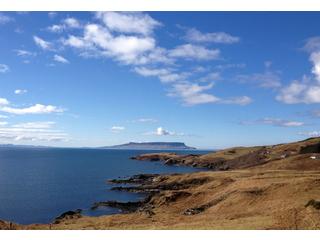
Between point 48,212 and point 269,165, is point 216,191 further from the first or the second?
point 269,165

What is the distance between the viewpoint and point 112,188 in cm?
11706

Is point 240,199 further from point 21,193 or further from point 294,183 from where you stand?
point 21,193

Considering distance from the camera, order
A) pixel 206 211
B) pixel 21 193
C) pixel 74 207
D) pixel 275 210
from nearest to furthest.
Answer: pixel 275 210, pixel 206 211, pixel 74 207, pixel 21 193

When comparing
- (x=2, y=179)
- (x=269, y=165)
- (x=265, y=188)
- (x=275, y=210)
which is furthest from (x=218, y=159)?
(x=275, y=210)

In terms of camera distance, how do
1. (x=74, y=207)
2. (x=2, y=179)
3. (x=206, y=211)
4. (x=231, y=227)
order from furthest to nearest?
(x=2, y=179)
(x=74, y=207)
(x=206, y=211)
(x=231, y=227)

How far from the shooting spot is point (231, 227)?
39156 millimetres

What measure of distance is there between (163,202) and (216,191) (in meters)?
10.7

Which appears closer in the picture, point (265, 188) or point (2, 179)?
point (265, 188)

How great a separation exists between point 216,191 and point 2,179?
→ 9253 centimetres

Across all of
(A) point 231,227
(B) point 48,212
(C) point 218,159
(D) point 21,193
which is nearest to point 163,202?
(B) point 48,212

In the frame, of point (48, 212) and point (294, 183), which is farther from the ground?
point (294, 183)

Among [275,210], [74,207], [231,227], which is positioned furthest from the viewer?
[74,207]

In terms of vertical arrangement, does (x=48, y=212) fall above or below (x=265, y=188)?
below

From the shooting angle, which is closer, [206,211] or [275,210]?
[275,210]
